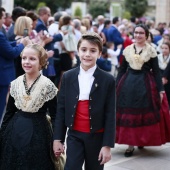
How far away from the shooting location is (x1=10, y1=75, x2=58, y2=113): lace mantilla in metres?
3.71

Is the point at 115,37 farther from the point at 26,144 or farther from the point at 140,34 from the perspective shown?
the point at 26,144

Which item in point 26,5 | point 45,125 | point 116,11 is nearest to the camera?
point 45,125

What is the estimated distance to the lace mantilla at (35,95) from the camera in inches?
146

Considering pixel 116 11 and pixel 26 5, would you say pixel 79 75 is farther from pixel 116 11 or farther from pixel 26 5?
pixel 26 5

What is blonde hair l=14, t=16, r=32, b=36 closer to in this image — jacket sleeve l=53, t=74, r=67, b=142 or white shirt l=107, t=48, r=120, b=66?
jacket sleeve l=53, t=74, r=67, b=142

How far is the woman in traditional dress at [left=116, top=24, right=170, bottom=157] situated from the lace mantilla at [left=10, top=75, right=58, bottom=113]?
7.38 feet

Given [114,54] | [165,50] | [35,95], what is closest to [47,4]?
[114,54]

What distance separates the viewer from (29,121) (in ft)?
12.1

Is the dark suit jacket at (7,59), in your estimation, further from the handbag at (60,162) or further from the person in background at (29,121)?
the handbag at (60,162)

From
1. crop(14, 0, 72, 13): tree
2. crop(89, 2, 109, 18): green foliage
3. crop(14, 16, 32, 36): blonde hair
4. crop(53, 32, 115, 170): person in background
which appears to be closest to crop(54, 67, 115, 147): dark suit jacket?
crop(53, 32, 115, 170): person in background

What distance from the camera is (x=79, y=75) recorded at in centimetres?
359

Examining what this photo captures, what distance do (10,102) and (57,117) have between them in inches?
20.4

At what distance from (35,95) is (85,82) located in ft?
1.57

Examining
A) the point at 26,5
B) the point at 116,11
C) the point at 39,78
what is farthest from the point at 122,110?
the point at 26,5
